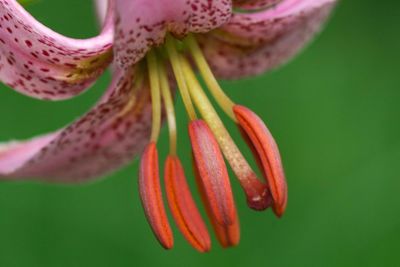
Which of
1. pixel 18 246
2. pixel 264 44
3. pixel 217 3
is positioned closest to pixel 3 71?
pixel 217 3

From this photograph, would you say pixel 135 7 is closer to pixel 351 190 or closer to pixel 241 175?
pixel 241 175

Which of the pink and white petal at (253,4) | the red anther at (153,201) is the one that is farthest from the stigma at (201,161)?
the pink and white petal at (253,4)

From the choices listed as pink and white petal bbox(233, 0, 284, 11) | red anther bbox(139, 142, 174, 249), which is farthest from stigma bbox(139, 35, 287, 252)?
pink and white petal bbox(233, 0, 284, 11)

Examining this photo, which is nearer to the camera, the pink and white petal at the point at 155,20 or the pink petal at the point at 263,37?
the pink and white petal at the point at 155,20

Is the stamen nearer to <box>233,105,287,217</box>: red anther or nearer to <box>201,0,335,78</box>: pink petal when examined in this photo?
<box>233,105,287,217</box>: red anther

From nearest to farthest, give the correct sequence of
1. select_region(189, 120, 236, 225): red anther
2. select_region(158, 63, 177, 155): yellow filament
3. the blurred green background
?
select_region(189, 120, 236, 225): red anther < select_region(158, 63, 177, 155): yellow filament < the blurred green background

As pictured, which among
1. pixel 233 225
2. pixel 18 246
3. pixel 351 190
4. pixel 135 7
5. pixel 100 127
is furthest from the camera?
pixel 351 190

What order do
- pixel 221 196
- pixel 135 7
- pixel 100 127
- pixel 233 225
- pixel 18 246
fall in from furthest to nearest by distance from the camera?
pixel 18 246 → pixel 100 127 → pixel 233 225 → pixel 221 196 → pixel 135 7

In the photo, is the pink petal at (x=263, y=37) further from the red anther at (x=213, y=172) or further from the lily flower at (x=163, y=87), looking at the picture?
the red anther at (x=213, y=172)
